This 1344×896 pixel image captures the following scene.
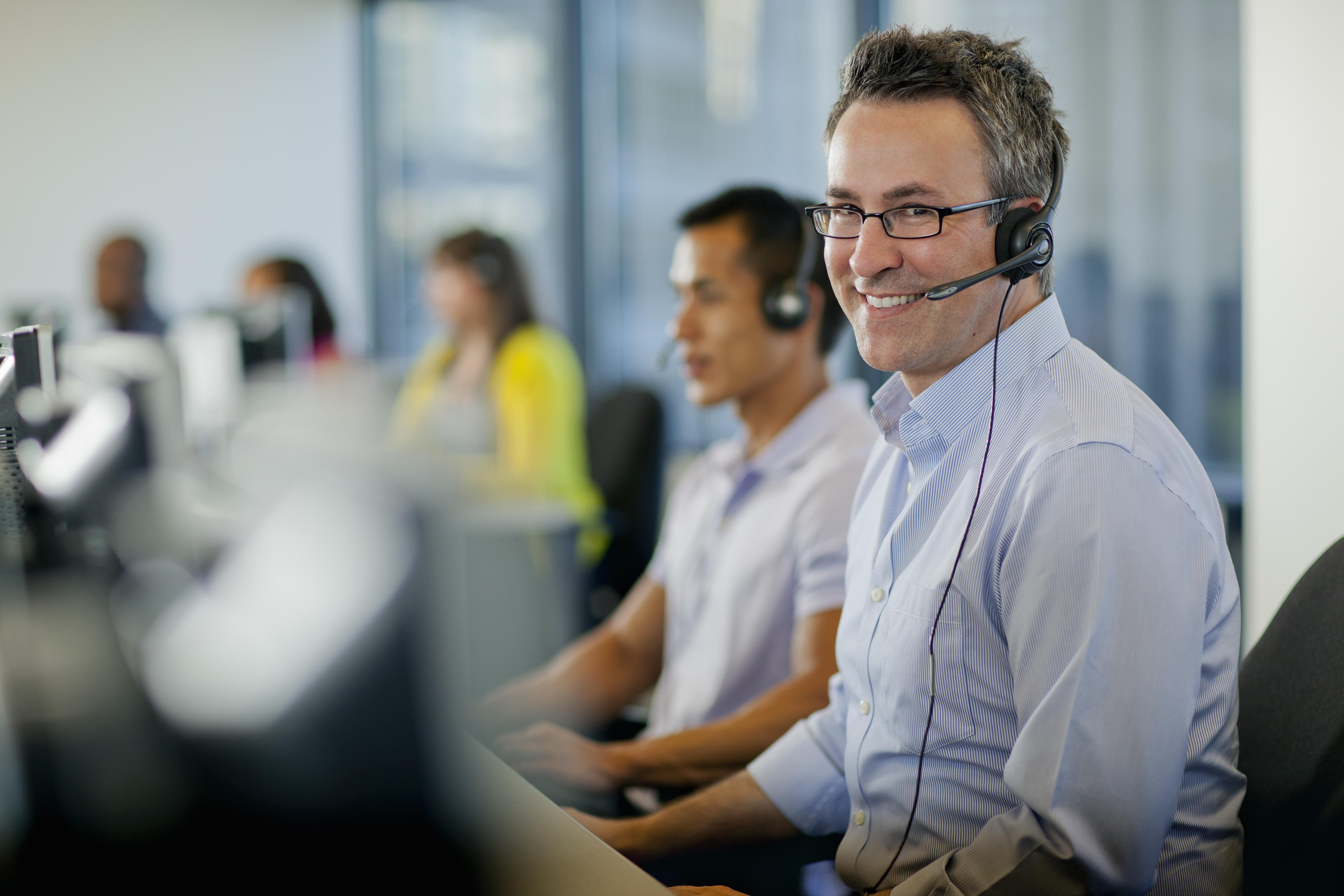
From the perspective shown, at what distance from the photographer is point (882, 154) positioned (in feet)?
3.31

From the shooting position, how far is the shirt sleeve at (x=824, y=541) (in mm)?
1429

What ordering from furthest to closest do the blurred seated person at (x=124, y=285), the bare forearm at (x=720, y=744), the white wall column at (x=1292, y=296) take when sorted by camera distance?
1. the blurred seated person at (x=124, y=285)
2. the white wall column at (x=1292, y=296)
3. the bare forearm at (x=720, y=744)

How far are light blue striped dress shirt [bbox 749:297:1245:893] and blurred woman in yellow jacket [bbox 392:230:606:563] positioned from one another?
168 cm

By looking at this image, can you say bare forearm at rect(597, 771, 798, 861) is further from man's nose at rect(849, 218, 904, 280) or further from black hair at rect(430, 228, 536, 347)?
black hair at rect(430, 228, 536, 347)

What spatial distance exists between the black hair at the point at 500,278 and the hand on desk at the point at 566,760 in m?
1.77

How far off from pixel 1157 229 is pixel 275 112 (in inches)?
159

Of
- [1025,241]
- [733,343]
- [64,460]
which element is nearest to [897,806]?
[1025,241]

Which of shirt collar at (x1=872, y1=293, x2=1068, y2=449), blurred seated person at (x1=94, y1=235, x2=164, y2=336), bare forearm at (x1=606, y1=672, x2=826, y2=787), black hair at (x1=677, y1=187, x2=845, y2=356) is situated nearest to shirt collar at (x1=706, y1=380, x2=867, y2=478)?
black hair at (x1=677, y1=187, x2=845, y2=356)

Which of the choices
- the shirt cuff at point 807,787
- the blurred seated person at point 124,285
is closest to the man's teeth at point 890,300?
the shirt cuff at point 807,787

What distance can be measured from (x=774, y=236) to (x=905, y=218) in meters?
0.69

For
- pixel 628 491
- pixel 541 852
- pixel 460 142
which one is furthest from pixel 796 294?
pixel 460 142

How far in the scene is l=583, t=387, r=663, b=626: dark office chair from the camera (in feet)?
9.05

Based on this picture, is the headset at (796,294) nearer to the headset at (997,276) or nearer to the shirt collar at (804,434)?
the shirt collar at (804,434)

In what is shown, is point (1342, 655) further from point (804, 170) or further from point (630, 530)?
point (804, 170)
